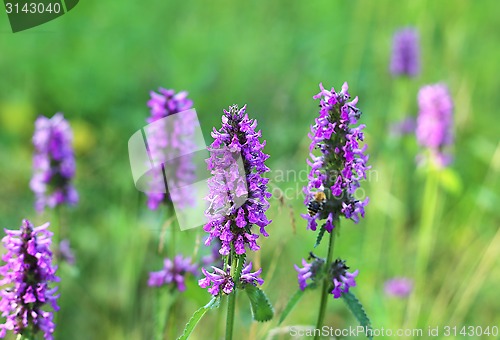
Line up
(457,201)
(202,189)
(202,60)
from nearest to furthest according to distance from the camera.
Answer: (202,189) → (457,201) → (202,60)

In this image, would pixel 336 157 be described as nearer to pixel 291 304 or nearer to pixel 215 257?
pixel 291 304

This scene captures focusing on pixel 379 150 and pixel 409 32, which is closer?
pixel 409 32

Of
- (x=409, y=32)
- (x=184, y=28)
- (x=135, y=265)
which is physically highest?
(x=184, y=28)

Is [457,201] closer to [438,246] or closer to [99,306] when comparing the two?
[438,246]

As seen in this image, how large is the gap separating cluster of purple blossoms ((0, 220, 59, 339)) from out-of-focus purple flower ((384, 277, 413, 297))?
3010mm

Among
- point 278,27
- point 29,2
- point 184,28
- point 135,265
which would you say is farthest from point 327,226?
point 278,27

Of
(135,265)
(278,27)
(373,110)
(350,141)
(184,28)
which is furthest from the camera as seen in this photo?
(278,27)

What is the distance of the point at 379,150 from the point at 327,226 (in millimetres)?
4007

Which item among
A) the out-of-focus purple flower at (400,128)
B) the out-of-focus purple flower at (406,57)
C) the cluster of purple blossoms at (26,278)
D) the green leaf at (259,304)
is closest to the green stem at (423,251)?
the out-of-focus purple flower at (400,128)

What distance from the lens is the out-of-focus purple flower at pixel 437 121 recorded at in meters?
4.79

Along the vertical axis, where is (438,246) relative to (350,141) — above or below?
below

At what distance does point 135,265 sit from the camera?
4.49m

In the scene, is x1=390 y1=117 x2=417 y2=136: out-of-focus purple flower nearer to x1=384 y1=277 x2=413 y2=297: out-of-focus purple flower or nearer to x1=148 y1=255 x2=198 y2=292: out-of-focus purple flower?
x1=384 y1=277 x2=413 y2=297: out-of-focus purple flower

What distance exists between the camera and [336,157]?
2.34 metres
